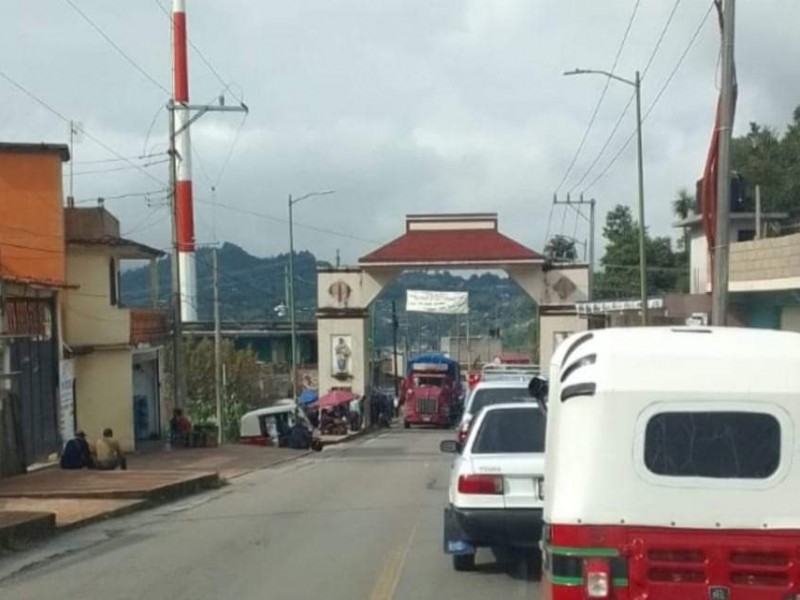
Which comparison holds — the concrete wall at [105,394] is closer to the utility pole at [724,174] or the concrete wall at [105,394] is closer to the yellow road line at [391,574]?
the utility pole at [724,174]

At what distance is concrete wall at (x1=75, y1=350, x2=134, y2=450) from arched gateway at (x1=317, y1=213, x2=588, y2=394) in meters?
28.0

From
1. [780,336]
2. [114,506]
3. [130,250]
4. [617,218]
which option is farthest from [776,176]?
[780,336]

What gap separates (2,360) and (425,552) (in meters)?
16.7

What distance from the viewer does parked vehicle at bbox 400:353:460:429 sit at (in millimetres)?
70688

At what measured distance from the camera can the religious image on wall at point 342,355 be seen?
73125 mm

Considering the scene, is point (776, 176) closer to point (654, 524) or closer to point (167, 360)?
point (167, 360)

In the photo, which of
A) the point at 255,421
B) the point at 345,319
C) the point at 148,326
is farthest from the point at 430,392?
the point at 148,326

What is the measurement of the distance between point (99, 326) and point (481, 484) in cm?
3250

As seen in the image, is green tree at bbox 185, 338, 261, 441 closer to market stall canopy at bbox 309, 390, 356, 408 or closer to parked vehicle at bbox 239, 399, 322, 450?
market stall canopy at bbox 309, 390, 356, 408

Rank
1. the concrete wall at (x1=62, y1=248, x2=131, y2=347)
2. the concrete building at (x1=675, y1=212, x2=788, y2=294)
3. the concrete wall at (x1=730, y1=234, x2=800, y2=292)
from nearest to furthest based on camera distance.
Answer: the concrete wall at (x1=730, y1=234, x2=800, y2=292) → the concrete wall at (x1=62, y1=248, x2=131, y2=347) → the concrete building at (x1=675, y1=212, x2=788, y2=294)

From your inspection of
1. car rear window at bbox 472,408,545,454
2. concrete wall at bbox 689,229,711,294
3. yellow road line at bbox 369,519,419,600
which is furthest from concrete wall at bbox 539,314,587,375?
car rear window at bbox 472,408,545,454

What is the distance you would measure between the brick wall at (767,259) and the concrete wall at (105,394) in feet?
66.4

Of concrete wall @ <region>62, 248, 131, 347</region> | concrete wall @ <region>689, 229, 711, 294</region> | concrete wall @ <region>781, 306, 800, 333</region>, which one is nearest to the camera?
concrete wall @ <region>781, 306, 800, 333</region>

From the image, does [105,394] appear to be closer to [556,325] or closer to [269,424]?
[269,424]
